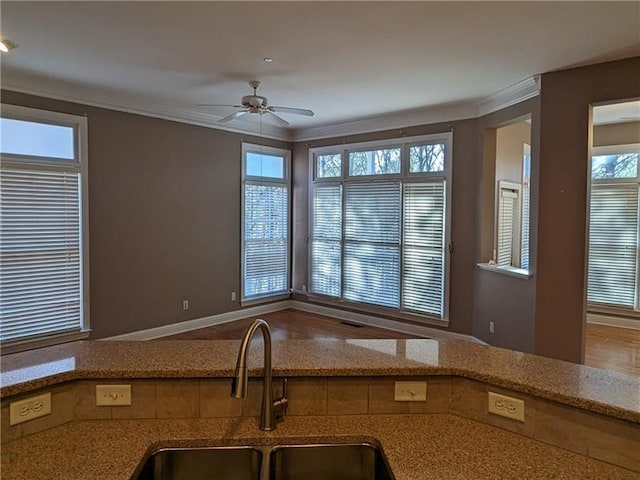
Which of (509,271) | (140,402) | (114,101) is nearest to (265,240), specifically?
(114,101)

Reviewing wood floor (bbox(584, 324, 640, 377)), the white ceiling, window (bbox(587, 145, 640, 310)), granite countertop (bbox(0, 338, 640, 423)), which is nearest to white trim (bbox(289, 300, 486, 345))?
wood floor (bbox(584, 324, 640, 377))

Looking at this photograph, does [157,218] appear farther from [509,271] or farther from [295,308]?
[509,271]

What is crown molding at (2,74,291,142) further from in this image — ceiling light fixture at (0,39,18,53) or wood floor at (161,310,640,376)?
wood floor at (161,310,640,376)

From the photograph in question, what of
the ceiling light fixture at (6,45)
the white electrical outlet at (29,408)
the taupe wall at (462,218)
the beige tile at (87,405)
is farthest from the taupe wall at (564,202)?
the ceiling light fixture at (6,45)

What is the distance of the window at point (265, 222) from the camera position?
630cm

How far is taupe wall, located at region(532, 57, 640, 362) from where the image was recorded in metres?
3.62

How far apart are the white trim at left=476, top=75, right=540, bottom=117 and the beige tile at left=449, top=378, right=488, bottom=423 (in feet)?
11.5

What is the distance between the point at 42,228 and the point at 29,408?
3.58 metres

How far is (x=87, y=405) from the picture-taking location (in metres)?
1.38

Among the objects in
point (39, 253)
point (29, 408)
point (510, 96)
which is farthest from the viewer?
point (510, 96)

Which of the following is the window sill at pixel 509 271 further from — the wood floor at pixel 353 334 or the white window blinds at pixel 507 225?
the wood floor at pixel 353 334

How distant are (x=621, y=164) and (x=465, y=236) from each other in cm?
284

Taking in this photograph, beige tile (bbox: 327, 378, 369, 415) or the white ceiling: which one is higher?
the white ceiling

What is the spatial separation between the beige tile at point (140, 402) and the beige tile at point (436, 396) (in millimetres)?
871
